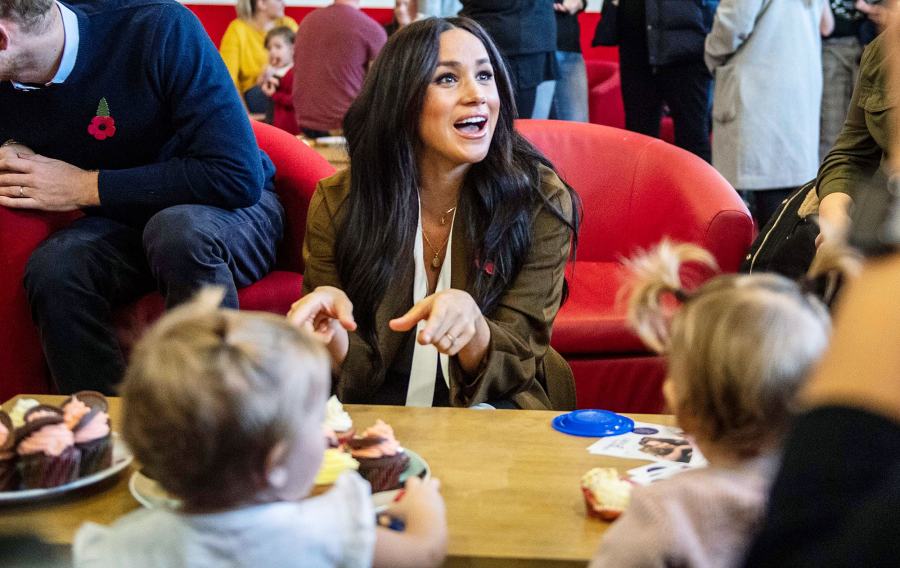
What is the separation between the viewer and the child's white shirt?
1131 millimetres

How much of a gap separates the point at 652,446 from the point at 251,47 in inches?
217

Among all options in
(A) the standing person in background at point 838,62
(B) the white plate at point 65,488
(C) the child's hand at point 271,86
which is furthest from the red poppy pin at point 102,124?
(C) the child's hand at point 271,86

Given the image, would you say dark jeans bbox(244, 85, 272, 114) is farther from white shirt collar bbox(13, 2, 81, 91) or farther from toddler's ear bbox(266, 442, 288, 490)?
toddler's ear bbox(266, 442, 288, 490)

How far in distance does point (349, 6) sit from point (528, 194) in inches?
115

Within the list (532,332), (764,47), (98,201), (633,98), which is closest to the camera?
(532,332)

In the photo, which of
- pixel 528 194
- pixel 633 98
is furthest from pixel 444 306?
pixel 633 98

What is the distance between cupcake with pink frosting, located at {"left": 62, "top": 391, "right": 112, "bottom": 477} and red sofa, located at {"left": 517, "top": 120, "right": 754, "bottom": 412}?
47.9 inches

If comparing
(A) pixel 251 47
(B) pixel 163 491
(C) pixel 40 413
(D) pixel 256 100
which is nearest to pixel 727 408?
(B) pixel 163 491

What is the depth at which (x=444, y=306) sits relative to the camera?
6.08 feet

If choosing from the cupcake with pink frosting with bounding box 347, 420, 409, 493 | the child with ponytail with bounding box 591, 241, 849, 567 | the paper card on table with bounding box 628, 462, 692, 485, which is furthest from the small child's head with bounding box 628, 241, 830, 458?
the cupcake with pink frosting with bounding box 347, 420, 409, 493

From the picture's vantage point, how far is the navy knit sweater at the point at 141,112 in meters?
2.61

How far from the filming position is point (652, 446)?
1.66 m

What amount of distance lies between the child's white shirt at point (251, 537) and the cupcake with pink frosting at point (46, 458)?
299 mm

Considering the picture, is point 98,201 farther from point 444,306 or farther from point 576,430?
point 576,430
